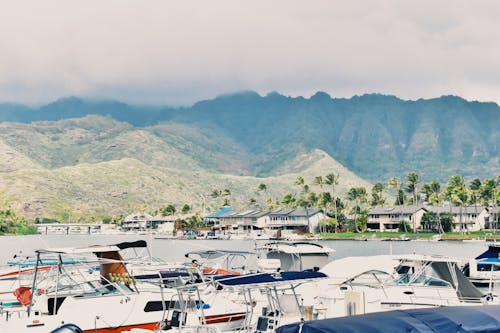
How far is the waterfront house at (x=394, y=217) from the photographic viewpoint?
563 ft

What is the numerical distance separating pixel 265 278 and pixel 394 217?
163 metres

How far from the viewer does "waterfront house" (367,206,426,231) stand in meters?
172

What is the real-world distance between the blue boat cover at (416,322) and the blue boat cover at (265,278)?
4767mm

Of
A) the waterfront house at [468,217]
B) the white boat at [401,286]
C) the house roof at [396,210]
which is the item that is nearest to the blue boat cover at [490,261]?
the white boat at [401,286]

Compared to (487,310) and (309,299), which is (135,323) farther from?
(487,310)

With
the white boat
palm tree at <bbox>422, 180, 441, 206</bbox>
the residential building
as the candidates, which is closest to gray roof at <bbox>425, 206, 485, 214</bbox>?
the residential building

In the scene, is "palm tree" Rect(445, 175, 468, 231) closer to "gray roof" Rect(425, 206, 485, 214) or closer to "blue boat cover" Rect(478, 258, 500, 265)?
"gray roof" Rect(425, 206, 485, 214)

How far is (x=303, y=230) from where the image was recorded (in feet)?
632

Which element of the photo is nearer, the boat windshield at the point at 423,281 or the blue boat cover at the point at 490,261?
the boat windshield at the point at 423,281

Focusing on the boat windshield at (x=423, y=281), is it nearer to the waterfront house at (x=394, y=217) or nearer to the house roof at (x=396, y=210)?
the waterfront house at (x=394, y=217)

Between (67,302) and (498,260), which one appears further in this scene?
(498,260)

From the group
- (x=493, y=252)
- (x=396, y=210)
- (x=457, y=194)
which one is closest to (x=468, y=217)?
(x=457, y=194)

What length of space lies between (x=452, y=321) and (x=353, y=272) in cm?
1492

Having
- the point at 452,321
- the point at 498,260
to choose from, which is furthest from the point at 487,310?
the point at 498,260
